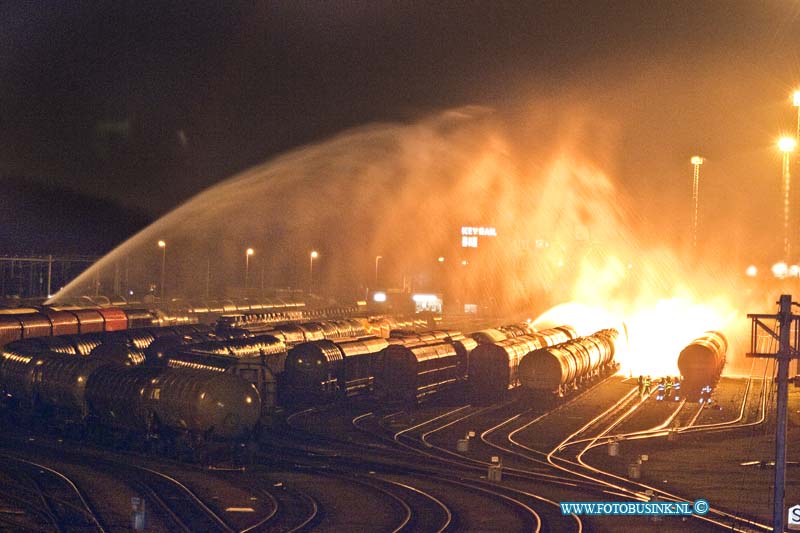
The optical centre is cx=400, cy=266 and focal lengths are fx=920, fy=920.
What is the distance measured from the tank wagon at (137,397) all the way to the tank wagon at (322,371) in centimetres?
1285

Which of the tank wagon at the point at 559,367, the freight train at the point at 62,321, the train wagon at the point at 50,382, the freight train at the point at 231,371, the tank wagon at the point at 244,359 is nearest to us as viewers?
the freight train at the point at 231,371

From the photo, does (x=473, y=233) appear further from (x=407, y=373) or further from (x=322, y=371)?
(x=322, y=371)

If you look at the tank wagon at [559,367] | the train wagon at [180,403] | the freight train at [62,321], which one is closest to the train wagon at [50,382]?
the train wagon at [180,403]

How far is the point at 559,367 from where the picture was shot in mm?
50750

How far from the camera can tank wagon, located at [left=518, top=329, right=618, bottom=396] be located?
50.6m

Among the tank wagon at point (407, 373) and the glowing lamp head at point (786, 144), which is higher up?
the glowing lamp head at point (786, 144)

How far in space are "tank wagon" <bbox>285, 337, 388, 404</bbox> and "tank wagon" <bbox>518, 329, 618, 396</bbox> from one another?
895 centimetres

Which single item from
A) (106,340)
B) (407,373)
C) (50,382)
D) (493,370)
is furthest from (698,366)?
(50,382)

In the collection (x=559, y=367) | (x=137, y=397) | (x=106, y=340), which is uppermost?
(x=106, y=340)

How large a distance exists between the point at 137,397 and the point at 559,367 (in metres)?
24.7

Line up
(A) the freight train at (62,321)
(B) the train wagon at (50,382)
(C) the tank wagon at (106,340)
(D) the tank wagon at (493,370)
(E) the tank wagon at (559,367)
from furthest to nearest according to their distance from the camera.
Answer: (D) the tank wagon at (493,370) < (A) the freight train at (62,321) < (E) the tank wagon at (559,367) < (C) the tank wagon at (106,340) < (B) the train wagon at (50,382)

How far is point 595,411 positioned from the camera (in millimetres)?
50000

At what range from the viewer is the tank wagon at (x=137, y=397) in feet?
107

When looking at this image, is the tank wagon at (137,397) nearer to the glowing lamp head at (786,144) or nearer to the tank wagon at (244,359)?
the tank wagon at (244,359)
